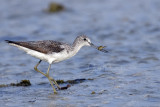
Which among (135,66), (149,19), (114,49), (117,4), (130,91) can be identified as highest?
(117,4)

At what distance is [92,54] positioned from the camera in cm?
1323

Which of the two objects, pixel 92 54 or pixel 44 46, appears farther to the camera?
pixel 92 54

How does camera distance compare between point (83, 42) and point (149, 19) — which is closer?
point (83, 42)

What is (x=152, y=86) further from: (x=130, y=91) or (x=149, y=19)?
(x=149, y=19)

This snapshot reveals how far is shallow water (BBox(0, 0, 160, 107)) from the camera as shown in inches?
333

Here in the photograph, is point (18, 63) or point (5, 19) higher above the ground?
point (5, 19)

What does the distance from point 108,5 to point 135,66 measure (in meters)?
9.88

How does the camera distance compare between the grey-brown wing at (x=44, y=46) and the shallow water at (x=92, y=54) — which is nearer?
the shallow water at (x=92, y=54)

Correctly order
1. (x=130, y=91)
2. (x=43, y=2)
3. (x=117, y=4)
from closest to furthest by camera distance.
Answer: (x=130, y=91) → (x=117, y=4) → (x=43, y=2)

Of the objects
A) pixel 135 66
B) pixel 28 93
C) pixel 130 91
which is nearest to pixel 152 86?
pixel 130 91

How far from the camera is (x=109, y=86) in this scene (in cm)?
923

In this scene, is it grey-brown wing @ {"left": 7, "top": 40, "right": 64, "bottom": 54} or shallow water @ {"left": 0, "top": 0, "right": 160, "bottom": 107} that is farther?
grey-brown wing @ {"left": 7, "top": 40, "right": 64, "bottom": 54}

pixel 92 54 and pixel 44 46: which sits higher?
pixel 92 54

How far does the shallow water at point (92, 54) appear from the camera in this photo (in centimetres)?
845
